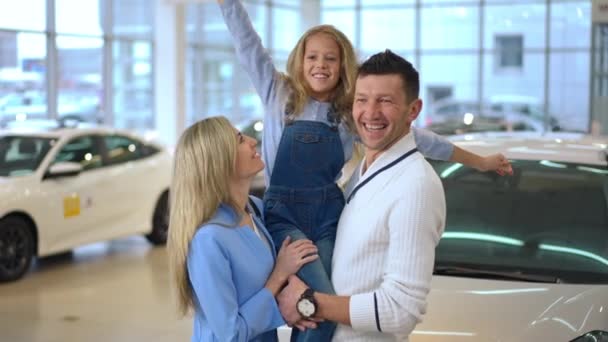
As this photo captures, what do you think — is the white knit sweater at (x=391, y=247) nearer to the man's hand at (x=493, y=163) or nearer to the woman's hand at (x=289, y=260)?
the woman's hand at (x=289, y=260)

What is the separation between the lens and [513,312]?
3.50 m

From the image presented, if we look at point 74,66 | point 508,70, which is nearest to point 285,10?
point 508,70

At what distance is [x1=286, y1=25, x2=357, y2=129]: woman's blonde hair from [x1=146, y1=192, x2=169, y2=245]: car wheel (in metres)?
7.44

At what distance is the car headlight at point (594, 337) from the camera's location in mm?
3393

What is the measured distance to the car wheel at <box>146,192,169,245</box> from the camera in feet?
34.3

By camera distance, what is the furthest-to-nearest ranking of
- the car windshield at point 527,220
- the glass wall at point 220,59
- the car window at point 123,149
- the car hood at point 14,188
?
the glass wall at point 220,59 < the car window at point 123,149 < the car hood at point 14,188 < the car windshield at point 527,220

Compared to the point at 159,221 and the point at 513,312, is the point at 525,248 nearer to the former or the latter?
the point at 513,312

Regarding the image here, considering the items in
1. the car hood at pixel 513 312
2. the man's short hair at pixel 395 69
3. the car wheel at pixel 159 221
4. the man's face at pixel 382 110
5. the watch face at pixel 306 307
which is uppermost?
the man's short hair at pixel 395 69

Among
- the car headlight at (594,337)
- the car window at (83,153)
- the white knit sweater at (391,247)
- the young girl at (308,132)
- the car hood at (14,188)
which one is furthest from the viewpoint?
the car window at (83,153)

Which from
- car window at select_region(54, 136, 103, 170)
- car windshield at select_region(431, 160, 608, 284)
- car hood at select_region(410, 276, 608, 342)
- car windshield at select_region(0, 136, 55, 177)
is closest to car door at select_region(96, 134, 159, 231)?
car window at select_region(54, 136, 103, 170)

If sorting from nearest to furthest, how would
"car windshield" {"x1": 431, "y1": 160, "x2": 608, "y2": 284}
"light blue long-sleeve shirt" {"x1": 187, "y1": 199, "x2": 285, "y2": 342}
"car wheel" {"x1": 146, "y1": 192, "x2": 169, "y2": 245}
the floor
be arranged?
"light blue long-sleeve shirt" {"x1": 187, "y1": 199, "x2": 285, "y2": 342}
"car windshield" {"x1": 431, "y1": 160, "x2": 608, "y2": 284}
the floor
"car wheel" {"x1": 146, "y1": 192, "x2": 169, "y2": 245}

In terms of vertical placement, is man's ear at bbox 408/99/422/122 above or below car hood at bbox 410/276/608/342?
above

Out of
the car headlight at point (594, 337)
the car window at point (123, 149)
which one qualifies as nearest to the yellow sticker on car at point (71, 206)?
the car window at point (123, 149)

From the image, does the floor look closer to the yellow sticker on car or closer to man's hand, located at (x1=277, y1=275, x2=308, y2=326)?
the yellow sticker on car
